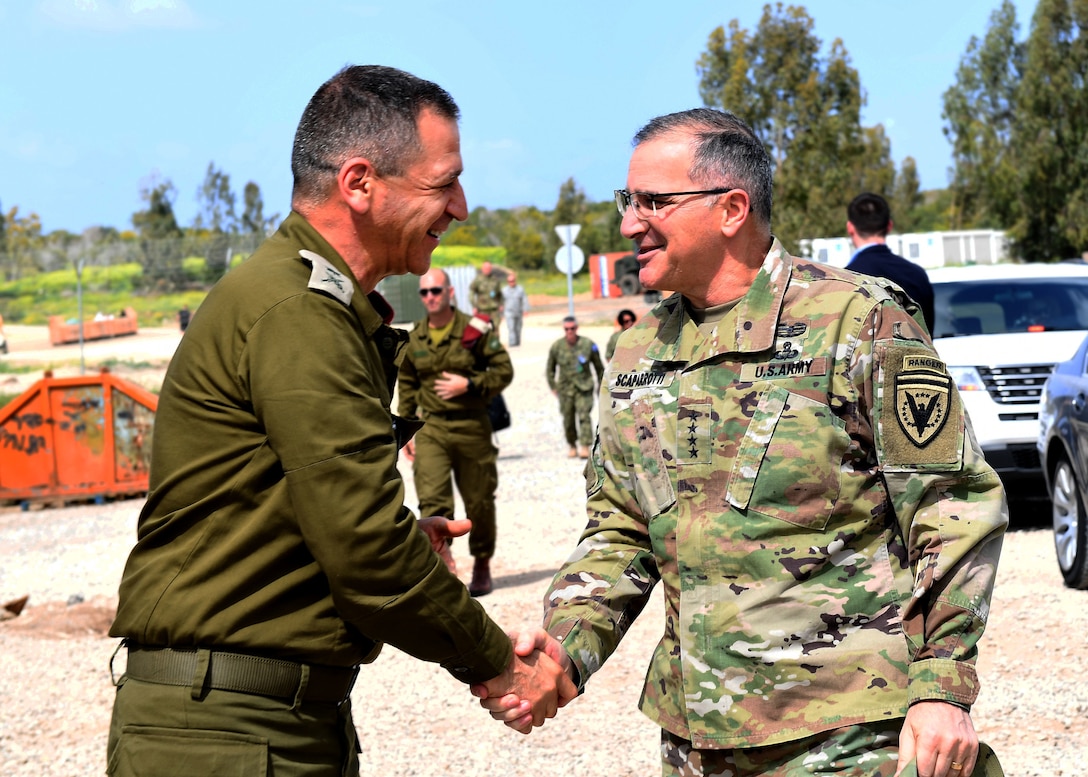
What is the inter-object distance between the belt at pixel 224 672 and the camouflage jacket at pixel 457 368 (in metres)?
6.63

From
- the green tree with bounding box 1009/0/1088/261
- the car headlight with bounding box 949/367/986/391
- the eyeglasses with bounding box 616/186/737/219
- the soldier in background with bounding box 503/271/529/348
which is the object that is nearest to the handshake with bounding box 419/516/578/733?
the eyeglasses with bounding box 616/186/737/219

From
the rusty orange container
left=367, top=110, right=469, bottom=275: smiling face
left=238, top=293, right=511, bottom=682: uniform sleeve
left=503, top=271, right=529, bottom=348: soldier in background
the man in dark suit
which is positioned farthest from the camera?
left=503, top=271, right=529, bottom=348: soldier in background

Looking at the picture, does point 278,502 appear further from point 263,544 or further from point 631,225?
point 631,225

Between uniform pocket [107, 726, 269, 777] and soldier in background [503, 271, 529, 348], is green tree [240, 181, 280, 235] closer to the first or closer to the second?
soldier in background [503, 271, 529, 348]

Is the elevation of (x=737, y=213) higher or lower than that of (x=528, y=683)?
higher

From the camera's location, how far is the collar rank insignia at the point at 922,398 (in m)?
2.79

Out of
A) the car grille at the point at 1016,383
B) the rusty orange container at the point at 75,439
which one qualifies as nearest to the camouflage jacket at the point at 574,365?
the rusty orange container at the point at 75,439

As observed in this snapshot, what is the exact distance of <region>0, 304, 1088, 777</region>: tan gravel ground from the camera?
5.93 m

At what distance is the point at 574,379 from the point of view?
17281 mm

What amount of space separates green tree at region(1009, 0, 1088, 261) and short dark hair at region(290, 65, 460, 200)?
54750 mm

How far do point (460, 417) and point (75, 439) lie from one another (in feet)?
26.9

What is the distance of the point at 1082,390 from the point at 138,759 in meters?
6.75

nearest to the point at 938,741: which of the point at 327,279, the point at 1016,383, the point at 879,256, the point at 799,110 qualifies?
the point at 327,279

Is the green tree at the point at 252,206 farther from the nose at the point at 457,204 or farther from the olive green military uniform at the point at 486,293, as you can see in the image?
the nose at the point at 457,204
